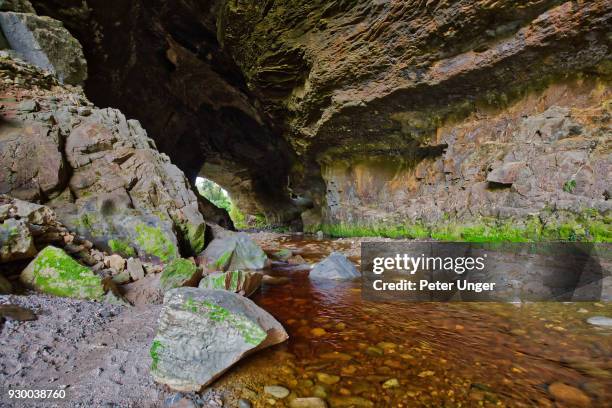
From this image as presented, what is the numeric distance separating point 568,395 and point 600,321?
154cm

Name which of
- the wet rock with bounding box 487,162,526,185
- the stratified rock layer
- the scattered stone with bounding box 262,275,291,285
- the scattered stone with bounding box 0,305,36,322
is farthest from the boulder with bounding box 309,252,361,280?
the wet rock with bounding box 487,162,526,185

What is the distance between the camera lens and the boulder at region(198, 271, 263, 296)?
337 centimetres

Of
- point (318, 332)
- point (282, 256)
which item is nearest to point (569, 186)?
point (318, 332)

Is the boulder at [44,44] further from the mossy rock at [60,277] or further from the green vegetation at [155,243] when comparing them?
the mossy rock at [60,277]

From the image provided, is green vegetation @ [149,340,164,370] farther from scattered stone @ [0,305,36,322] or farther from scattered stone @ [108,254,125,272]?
scattered stone @ [108,254,125,272]

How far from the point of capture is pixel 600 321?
2707 millimetres

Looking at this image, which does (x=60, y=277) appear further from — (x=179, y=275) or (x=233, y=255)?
(x=233, y=255)

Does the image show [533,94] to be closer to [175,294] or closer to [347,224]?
[347,224]

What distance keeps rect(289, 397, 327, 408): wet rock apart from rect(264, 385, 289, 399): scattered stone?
0.24ft

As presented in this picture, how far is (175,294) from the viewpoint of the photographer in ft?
6.81

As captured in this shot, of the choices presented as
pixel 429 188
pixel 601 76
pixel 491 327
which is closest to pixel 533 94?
pixel 601 76

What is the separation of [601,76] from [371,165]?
6.72 metres

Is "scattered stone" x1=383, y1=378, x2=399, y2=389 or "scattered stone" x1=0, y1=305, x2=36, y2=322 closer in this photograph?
"scattered stone" x1=383, y1=378, x2=399, y2=389

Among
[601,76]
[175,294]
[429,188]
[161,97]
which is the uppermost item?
[161,97]
